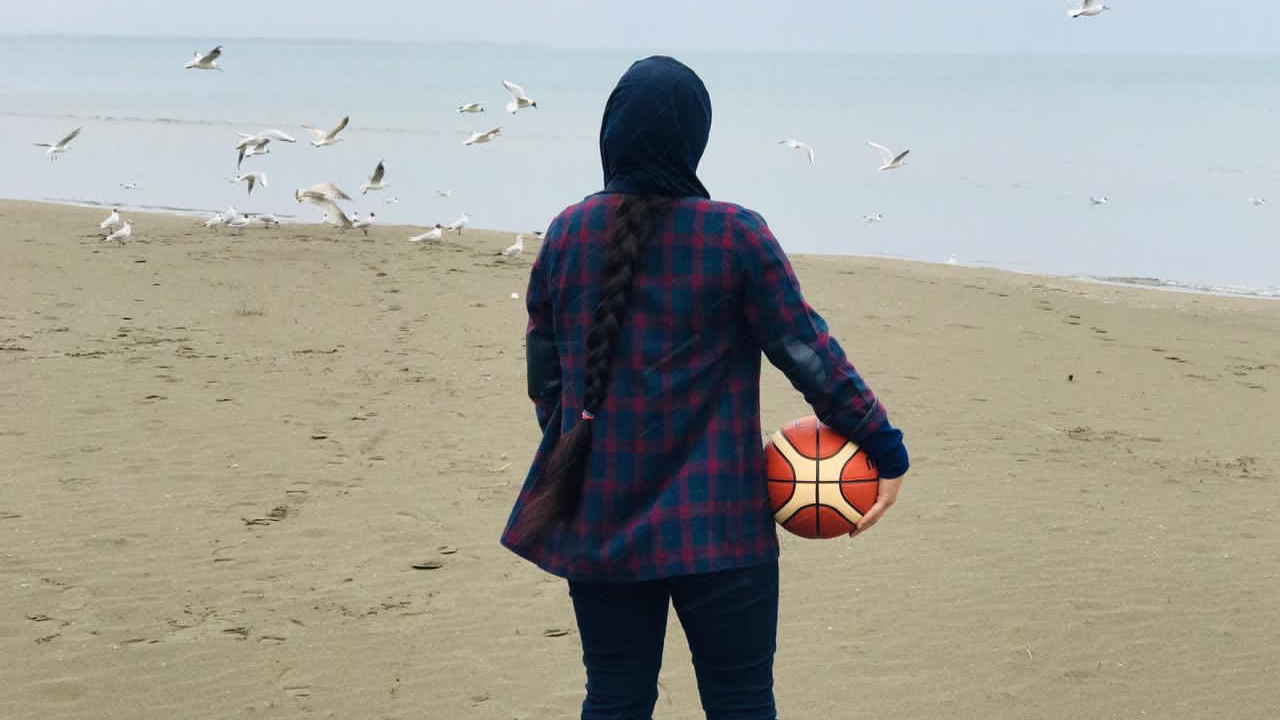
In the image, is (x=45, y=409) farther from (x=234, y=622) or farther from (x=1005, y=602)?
(x=1005, y=602)

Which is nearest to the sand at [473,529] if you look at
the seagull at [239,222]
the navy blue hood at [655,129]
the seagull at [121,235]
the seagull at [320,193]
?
the navy blue hood at [655,129]

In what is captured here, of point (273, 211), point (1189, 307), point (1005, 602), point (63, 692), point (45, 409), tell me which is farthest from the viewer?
point (273, 211)

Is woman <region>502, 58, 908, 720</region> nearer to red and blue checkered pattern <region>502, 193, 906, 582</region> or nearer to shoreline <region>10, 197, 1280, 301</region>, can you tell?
red and blue checkered pattern <region>502, 193, 906, 582</region>

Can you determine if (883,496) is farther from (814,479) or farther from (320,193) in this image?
(320,193)

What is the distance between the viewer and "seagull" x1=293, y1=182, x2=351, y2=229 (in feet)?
48.6

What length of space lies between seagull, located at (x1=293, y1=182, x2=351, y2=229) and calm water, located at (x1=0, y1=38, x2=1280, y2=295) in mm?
6538

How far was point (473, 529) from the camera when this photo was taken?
607 cm

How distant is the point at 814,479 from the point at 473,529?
3.46 m

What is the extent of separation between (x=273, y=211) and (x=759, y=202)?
31.8ft

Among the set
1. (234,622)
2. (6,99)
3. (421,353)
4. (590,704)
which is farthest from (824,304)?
(6,99)

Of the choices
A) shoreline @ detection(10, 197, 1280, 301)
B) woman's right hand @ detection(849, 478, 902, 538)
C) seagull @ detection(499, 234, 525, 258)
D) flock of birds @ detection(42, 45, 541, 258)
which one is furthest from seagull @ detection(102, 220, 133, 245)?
woman's right hand @ detection(849, 478, 902, 538)

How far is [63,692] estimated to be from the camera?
166 inches

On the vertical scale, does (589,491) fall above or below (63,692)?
above

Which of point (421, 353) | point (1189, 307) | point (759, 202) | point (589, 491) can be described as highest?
point (589, 491)
